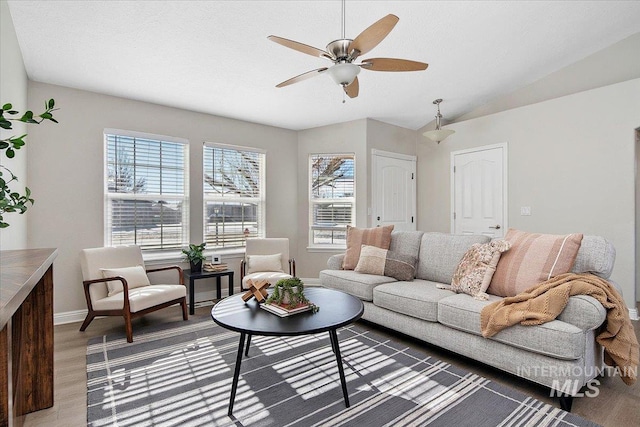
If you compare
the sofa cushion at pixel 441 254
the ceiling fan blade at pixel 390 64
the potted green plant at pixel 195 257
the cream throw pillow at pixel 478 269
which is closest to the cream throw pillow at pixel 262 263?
the potted green plant at pixel 195 257

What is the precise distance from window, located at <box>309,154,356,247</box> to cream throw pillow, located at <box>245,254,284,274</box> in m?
1.02

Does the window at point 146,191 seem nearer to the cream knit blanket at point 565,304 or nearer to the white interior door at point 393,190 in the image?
the white interior door at point 393,190

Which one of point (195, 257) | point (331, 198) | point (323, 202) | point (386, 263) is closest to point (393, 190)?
point (331, 198)

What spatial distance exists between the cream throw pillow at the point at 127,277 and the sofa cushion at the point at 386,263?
2326mm

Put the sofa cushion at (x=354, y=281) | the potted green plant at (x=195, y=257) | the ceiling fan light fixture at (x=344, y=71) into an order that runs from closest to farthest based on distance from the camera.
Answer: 1. the ceiling fan light fixture at (x=344, y=71)
2. the sofa cushion at (x=354, y=281)
3. the potted green plant at (x=195, y=257)

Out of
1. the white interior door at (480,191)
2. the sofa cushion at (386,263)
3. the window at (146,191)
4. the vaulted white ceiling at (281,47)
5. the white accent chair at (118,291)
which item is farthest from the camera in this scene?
the white interior door at (480,191)

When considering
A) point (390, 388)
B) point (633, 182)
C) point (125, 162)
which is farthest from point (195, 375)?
point (633, 182)

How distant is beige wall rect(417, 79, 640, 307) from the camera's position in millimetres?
3664

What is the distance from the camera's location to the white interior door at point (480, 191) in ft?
15.7

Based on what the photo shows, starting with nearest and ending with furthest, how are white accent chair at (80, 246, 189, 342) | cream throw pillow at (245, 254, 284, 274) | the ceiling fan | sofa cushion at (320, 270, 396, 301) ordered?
the ceiling fan
white accent chair at (80, 246, 189, 342)
sofa cushion at (320, 270, 396, 301)
cream throw pillow at (245, 254, 284, 274)

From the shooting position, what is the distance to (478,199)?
5023 millimetres

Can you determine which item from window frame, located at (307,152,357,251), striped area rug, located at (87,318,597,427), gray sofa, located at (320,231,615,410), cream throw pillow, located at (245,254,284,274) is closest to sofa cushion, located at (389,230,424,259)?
gray sofa, located at (320,231,615,410)

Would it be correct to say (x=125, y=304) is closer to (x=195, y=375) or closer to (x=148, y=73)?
(x=195, y=375)

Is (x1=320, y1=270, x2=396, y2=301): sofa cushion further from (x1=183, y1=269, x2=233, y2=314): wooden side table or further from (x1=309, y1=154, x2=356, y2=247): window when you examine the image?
(x1=309, y1=154, x2=356, y2=247): window
